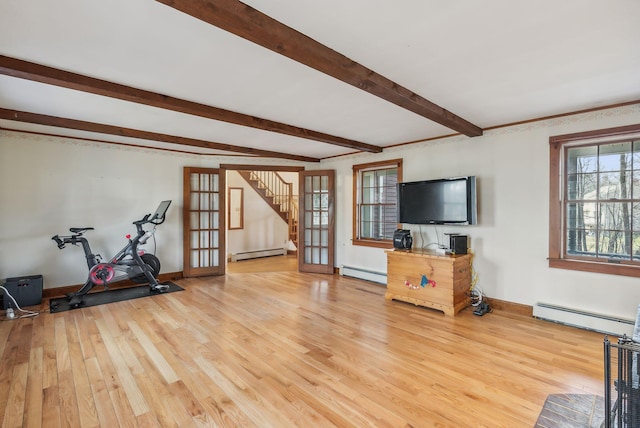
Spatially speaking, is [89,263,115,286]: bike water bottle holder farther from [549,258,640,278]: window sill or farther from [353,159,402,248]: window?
[549,258,640,278]: window sill

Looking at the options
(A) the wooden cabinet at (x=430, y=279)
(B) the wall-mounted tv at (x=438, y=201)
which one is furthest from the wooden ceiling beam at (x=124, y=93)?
(A) the wooden cabinet at (x=430, y=279)

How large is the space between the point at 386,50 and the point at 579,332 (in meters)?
3.52

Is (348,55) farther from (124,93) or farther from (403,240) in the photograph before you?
(403,240)

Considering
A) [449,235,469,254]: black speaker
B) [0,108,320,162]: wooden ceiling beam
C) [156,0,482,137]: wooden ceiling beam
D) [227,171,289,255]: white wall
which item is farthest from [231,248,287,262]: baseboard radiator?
[156,0,482,137]: wooden ceiling beam

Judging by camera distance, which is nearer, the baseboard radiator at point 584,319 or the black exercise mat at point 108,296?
the baseboard radiator at point 584,319

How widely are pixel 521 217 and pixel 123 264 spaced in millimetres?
5649

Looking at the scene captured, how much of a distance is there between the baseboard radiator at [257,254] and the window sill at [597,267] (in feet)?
21.5

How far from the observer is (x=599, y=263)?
10.7ft

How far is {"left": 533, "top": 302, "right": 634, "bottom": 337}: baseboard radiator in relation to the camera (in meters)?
3.06

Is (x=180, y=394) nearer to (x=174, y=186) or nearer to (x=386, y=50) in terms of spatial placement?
(x=386, y=50)

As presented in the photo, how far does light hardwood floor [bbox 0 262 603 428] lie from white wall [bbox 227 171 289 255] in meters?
4.10

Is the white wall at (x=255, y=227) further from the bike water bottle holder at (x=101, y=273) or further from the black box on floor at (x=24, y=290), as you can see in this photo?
the black box on floor at (x=24, y=290)

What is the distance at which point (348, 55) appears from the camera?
2160mm

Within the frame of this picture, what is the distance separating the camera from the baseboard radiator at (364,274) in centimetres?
525
